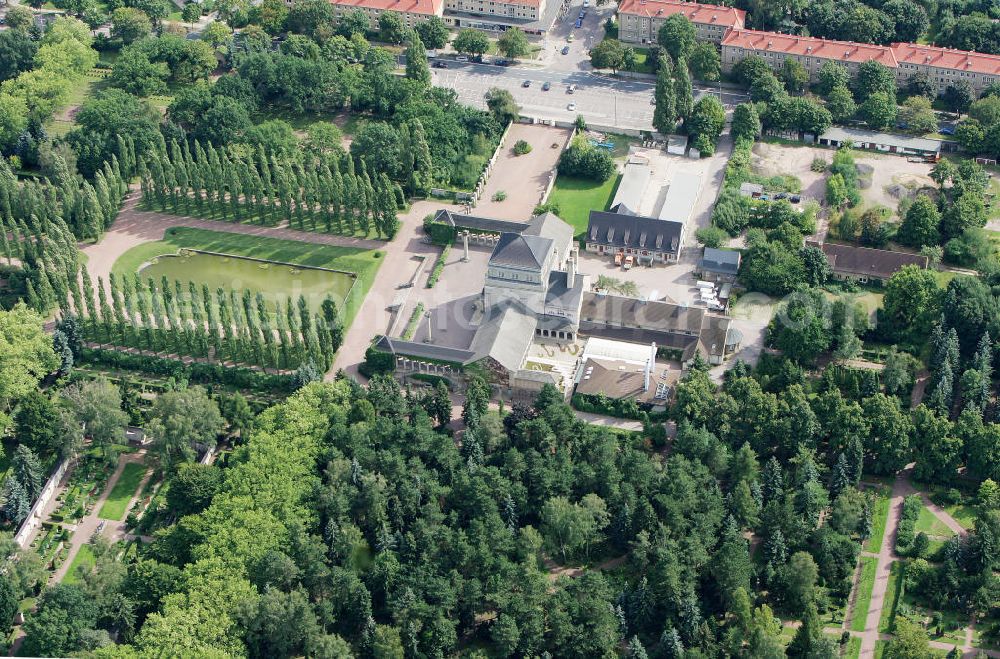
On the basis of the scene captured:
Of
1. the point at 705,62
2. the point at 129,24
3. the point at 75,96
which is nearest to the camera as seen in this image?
the point at 705,62

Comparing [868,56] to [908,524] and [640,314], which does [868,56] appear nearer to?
[640,314]

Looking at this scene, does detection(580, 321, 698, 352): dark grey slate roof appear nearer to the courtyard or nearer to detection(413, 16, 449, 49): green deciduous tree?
the courtyard

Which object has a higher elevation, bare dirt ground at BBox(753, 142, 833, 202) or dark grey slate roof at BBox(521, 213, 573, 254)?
dark grey slate roof at BBox(521, 213, 573, 254)

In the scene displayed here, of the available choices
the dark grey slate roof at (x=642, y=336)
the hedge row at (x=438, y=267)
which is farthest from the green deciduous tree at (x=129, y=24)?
the dark grey slate roof at (x=642, y=336)

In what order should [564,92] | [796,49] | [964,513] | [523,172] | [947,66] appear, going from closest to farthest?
[964,513] < [523,172] < [947,66] < [796,49] < [564,92]

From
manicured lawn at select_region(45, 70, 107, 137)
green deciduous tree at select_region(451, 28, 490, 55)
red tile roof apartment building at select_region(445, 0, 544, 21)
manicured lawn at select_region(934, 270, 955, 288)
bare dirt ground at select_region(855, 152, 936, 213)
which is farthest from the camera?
red tile roof apartment building at select_region(445, 0, 544, 21)

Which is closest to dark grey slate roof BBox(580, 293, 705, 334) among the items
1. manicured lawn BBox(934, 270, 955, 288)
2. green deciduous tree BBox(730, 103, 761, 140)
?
manicured lawn BBox(934, 270, 955, 288)

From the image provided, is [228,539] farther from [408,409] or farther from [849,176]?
[849,176]

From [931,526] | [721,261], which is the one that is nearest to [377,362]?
[721,261]

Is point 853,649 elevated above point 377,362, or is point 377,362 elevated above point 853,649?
point 377,362
